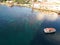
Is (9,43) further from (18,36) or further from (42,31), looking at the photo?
(42,31)

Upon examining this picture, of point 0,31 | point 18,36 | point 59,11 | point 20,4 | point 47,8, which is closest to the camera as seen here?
point 18,36

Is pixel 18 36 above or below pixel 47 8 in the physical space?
above

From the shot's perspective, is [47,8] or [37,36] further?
[47,8]

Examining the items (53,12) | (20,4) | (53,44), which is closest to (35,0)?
(20,4)

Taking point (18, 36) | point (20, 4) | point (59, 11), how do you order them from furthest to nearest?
1. point (20, 4)
2. point (59, 11)
3. point (18, 36)

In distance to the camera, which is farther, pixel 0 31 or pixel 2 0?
pixel 2 0

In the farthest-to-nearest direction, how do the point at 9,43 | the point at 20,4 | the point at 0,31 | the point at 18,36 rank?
the point at 20,4 → the point at 0,31 → the point at 18,36 → the point at 9,43

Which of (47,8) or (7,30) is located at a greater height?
(7,30)

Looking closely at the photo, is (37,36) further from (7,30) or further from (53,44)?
(7,30)

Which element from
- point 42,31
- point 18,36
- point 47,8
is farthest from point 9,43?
point 47,8
